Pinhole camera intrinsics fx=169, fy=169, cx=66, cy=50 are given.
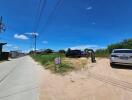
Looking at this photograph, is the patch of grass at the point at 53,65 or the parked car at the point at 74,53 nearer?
the patch of grass at the point at 53,65

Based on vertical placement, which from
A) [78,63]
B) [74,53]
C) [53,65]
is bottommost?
[53,65]

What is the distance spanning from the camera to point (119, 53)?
14266mm

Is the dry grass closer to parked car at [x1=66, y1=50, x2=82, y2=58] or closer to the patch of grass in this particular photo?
the patch of grass

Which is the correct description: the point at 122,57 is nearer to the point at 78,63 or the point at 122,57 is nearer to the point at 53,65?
the point at 78,63

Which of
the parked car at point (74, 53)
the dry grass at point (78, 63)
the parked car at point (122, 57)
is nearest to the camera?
Answer: the parked car at point (122, 57)

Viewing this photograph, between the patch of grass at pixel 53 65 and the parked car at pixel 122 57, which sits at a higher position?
the parked car at pixel 122 57

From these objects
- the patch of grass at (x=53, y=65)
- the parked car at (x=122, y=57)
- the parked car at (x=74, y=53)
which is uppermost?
the parked car at (x=74, y=53)

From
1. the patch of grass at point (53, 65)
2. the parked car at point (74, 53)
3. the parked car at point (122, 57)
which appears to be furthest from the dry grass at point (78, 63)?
the parked car at point (74, 53)

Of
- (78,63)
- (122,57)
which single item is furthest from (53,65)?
(122,57)

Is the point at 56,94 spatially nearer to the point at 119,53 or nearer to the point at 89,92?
the point at 89,92

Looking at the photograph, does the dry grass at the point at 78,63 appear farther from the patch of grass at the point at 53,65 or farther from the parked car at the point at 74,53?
the parked car at the point at 74,53

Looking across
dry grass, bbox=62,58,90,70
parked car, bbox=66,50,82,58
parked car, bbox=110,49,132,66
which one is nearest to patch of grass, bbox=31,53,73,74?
dry grass, bbox=62,58,90,70

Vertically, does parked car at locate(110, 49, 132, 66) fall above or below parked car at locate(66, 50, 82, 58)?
below

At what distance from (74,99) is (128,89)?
8.74ft
